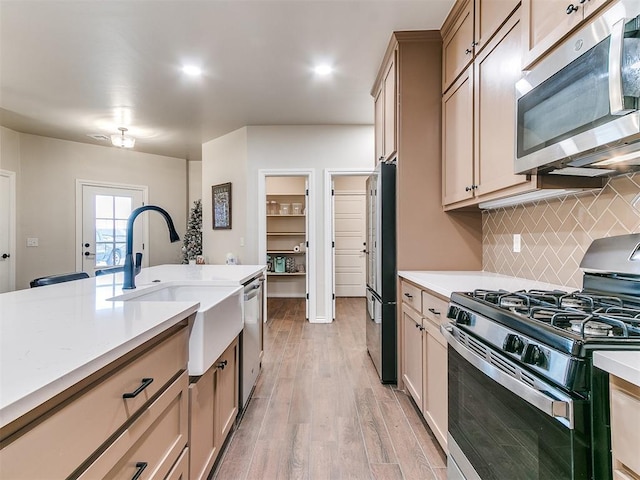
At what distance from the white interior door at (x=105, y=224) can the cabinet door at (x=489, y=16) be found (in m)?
5.35

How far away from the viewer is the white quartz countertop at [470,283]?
1.59m

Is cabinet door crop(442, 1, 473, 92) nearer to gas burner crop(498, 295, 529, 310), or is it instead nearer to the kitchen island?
gas burner crop(498, 295, 529, 310)

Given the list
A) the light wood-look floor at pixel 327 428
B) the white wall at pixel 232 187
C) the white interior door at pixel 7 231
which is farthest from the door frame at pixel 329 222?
the white interior door at pixel 7 231

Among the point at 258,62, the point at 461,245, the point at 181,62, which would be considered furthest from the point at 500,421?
the point at 181,62

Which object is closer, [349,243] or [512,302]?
[512,302]

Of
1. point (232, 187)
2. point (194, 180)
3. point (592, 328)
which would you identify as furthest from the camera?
point (194, 180)

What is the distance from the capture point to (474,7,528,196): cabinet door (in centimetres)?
153

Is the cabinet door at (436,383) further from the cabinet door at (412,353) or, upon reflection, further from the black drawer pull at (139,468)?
the black drawer pull at (139,468)

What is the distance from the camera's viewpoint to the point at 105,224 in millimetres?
5551

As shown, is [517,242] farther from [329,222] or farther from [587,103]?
[329,222]

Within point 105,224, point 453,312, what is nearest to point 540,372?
point 453,312

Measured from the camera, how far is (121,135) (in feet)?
15.2

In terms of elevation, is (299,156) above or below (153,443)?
A: above

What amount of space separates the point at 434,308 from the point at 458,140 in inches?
44.1
